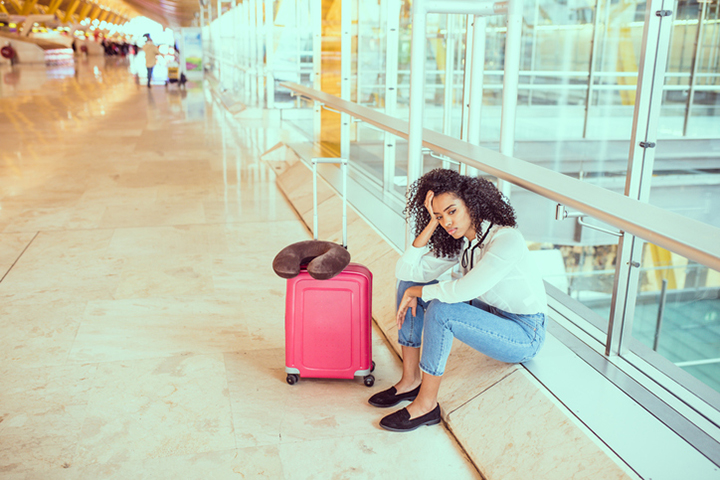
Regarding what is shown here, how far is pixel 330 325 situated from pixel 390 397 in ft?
1.35

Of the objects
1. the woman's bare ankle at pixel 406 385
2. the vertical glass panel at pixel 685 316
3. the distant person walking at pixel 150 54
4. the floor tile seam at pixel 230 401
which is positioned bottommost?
the vertical glass panel at pixel 685 316

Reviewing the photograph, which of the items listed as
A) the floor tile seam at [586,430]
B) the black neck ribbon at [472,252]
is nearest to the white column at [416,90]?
the black neck ribbon at [472,252]

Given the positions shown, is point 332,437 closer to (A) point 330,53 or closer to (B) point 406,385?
(B) point 406,385

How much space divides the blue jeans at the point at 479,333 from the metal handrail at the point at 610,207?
0.54m

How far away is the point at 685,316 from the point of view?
→ 1037 centimetres

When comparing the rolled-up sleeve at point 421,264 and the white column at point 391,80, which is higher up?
the white column at point 391,80

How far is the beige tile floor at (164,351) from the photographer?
2346 millimetres

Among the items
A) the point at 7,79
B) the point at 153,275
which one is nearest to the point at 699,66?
the point at 153,275

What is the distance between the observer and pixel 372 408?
2.69 m

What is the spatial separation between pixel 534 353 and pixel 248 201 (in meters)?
4.48

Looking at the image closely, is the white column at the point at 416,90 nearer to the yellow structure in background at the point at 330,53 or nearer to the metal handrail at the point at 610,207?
the metal handrail at the point at 610,207

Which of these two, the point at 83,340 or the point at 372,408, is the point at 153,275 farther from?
the point at 372,408

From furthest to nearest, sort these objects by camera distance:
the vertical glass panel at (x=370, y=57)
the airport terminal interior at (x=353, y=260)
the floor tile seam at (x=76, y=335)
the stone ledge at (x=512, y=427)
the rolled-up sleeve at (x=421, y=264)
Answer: the vertical glass panel at (x=370, y=57), the floor tile seam at (x=76, y=335), the rolled-up sleeve at (x=421, y=264), the airport terminal interior at (x=353, y=260), the stone ledge at (x=512, y=427)

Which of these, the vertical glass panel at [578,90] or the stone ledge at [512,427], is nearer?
the stone ledge at [512,427]
